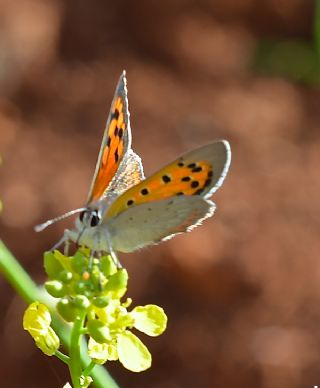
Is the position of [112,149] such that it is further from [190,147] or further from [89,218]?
[190,147]

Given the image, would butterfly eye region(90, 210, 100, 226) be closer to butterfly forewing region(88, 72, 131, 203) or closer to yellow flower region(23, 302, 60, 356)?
butterfly forewing region(88, 72, 131, 203)

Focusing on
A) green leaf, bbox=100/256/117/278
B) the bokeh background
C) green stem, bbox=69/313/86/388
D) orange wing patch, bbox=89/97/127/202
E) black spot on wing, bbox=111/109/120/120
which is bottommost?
green stem, bbox=69/313/86/388

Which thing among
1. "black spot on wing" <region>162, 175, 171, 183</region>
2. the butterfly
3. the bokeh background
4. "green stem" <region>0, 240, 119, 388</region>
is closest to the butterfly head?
the butterfly

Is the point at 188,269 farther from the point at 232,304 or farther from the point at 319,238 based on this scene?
the point at 319,238

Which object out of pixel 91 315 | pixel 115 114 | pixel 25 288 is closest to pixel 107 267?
pixel 91 315

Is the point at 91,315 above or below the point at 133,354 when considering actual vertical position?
above

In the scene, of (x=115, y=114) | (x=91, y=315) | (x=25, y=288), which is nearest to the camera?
(x=91, y=315)

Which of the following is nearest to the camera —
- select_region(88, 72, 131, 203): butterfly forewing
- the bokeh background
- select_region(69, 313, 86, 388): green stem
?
select_region(69, 313, 86, 388): green stem
